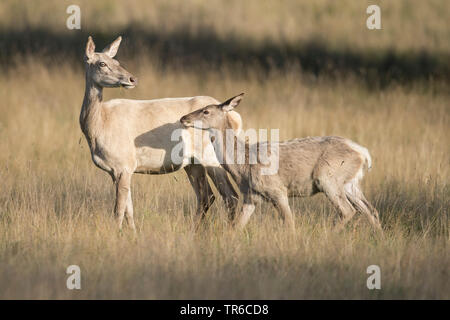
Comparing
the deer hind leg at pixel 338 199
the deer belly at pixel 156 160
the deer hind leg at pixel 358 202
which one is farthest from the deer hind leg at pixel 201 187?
the deer hind leg at pixel 358 202

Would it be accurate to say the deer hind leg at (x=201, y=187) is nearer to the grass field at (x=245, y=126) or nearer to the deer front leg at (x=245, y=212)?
the grass field at (x=245, y=126)

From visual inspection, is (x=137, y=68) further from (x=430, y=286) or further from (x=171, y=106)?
(x=430, y=286)

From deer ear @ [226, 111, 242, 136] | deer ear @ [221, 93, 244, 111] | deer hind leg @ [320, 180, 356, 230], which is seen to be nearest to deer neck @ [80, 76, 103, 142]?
deer ear @ [221, 93, 244, 111]

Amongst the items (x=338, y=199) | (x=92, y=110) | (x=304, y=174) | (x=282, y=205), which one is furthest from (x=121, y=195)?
(x=338, y=199)

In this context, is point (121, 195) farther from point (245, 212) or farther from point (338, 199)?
point (338, 199)

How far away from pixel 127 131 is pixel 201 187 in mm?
1112

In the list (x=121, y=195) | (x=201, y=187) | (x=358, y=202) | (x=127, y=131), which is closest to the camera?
(x=358, y=202)

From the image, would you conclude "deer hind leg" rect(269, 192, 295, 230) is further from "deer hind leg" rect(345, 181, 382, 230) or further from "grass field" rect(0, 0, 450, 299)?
"deer hind leg" rect(345, 181, 382, 230)

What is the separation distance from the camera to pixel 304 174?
268 inches

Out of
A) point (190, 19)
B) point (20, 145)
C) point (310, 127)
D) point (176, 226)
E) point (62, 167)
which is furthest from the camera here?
point (190, 19)

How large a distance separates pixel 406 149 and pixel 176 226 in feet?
16.7

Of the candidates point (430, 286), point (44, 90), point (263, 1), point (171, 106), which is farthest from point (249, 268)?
point (263, 1)

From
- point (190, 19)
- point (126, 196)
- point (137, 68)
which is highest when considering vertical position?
point (190, 19)

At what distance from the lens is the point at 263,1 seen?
19.0 m
